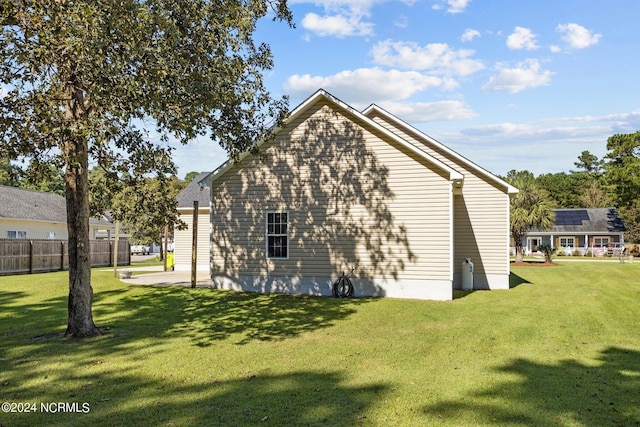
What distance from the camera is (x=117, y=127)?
8.27 m

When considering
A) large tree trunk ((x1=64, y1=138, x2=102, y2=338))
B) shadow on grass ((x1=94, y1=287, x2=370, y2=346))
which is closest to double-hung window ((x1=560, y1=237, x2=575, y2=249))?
shadow on grass ((x1=94, y1=287, x2=370, y2=346))

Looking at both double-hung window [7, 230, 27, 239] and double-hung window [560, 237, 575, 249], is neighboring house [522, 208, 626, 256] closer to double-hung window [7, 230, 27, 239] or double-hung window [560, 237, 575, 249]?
double-hung window [560, 237, 575, 249]

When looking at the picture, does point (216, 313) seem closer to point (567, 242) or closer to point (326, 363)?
point (326, 363)

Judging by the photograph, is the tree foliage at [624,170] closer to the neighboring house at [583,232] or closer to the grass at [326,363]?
the neighboring house at [583,232]

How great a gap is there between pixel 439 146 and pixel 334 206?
5.97 metres

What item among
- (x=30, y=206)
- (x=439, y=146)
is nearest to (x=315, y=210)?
(x=439, y=146)

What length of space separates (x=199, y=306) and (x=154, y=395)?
7613 millimetres

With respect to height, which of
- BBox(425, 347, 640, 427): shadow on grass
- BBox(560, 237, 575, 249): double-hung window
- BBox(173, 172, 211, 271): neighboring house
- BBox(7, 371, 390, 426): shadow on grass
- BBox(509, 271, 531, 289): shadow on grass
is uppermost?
BBox(173, 172, 211, 271): neighboring house

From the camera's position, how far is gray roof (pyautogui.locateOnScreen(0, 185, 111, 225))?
30188mm

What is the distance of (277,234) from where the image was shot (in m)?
16.8

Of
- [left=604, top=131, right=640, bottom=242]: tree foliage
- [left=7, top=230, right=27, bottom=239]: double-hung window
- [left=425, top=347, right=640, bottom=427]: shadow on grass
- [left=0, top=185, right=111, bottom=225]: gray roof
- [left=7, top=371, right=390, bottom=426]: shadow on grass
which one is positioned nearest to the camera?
[left=7, top=371, right=390, bottom=426]: shadow on grass

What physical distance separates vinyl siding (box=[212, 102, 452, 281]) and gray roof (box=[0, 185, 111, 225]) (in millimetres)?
17351

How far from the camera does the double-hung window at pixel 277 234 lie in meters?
16.8

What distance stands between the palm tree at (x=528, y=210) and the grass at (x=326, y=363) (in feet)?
67.9
